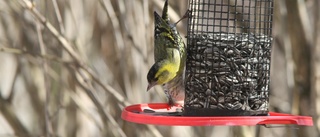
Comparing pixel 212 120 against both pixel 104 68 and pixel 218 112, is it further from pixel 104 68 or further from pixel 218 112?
pixel 104 68

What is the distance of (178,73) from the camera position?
4316mm

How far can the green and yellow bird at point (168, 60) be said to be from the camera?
166 inches

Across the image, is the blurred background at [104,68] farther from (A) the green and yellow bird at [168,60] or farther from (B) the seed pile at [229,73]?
(B) the seed pile at [229,73]

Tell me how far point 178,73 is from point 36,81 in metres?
2.47

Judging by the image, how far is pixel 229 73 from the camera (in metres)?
4.02

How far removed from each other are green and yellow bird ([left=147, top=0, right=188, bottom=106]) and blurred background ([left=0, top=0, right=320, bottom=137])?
46.3 inches

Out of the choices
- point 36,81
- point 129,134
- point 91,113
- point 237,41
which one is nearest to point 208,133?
point 129,134

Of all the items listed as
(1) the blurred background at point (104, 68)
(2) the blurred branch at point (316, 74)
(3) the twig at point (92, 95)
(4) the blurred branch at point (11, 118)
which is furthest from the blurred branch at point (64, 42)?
(2) the blurred branch at point (316, 74)

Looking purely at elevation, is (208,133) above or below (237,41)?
below

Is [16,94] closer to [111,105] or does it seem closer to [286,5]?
[111,105]

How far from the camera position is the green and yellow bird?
13.9ft

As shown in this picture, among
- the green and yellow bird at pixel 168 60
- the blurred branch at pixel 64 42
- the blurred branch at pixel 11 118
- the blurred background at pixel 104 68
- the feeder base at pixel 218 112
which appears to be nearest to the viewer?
the feeder base at pixel 218 112

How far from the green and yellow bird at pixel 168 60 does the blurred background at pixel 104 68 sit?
118cm

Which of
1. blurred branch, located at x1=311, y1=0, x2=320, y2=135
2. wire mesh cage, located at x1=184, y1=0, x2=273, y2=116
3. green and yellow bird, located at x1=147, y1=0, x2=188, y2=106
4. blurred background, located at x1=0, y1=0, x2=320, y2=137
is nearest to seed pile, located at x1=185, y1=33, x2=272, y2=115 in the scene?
wire mesh cage, located at x1=184, y1=0, x2=273, y2=116
